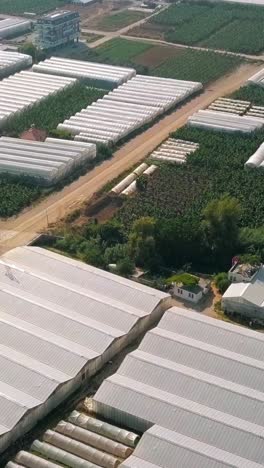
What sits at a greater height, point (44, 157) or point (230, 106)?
point (44, 157)

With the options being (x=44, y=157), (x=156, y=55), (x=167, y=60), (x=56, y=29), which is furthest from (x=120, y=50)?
(x=44, y=157)

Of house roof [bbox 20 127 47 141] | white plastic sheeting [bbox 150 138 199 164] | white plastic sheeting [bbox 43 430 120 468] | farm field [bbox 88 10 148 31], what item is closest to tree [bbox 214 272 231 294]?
white plastic sheeting [bbox 43 430 120 468]

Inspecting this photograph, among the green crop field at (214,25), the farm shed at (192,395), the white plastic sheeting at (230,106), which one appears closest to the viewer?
the farm shed at (192,395)

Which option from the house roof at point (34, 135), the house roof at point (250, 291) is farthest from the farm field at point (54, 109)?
the house roof at point (250, 291)

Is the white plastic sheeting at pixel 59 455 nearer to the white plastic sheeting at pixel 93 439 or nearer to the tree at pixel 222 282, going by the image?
the white plastic sheeting at pixel 93 439

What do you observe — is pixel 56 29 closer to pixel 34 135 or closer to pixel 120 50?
pixel 120 50

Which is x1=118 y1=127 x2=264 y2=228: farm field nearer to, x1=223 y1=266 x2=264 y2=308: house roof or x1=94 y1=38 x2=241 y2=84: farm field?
x1=223 y1=266 x2=264 y2=308: house roof
